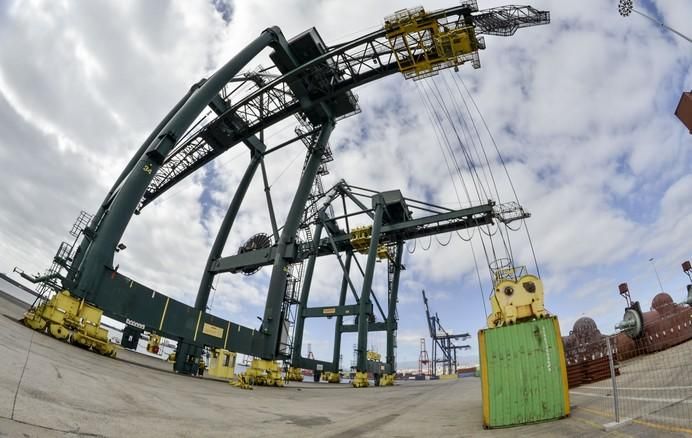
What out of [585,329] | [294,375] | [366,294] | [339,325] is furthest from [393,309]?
[585,329]

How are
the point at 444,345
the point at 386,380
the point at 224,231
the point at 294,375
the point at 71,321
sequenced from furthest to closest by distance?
the point at 444,345, the point at 386,380, the point at 294,375, the point at 224,231, the point at 71,321

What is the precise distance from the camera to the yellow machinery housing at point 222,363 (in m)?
15.5

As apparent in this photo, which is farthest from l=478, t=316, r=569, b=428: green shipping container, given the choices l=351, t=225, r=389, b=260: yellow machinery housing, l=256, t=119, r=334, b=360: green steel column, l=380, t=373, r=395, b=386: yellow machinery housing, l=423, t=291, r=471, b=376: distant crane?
l=423, t=291, r=471, b=376: distant crane

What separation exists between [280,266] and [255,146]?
31.1ft

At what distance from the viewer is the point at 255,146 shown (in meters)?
21.7

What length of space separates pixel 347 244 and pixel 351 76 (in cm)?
2011

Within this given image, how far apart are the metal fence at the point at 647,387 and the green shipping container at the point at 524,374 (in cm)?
77

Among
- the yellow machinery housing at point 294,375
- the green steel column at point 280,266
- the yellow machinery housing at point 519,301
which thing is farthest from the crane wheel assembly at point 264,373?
the yellow machinery housing at point 519,301

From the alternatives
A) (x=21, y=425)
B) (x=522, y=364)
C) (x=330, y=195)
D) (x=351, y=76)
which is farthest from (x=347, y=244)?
(x=21, y=425)

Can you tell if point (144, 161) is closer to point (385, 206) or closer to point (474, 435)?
point (474, 435)

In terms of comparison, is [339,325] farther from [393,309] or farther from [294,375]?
[294,375]

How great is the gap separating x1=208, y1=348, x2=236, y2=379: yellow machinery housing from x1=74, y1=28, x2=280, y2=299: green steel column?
7326mm

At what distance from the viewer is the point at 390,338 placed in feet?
104

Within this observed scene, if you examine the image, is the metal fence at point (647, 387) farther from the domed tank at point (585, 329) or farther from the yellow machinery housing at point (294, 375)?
the yellow machinery housing at point (294, 375)
